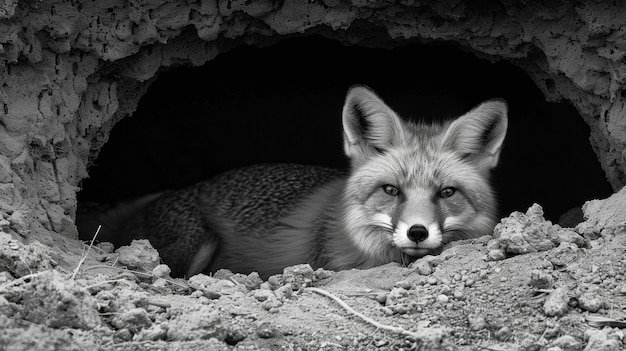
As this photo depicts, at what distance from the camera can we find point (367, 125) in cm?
545

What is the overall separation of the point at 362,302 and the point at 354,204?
5.31ft

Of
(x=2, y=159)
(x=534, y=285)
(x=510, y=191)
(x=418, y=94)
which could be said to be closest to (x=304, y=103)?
(x=418, y=94)

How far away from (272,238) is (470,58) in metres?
2.99

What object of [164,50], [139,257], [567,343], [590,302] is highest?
[164,50]

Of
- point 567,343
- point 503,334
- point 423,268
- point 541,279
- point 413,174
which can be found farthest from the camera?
point 413,174

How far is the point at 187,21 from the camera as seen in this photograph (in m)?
5.29

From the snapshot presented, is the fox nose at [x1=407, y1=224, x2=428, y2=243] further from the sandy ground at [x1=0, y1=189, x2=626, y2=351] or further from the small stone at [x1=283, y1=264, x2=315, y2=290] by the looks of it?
the small stone at [x1=283, y1=264, x2=315, y2=290]

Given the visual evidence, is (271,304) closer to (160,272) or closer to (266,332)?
(266,332)

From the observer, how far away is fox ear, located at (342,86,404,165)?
5.25 metres

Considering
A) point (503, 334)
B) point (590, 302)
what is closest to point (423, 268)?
point (503, 334)

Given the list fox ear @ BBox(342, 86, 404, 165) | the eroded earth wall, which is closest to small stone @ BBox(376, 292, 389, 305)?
fox ear @ BBox(342, 86, 404, 165)

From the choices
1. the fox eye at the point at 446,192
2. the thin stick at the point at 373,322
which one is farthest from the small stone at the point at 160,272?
the fox eye at the point at 446,192

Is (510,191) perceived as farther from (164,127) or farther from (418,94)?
(164,127)

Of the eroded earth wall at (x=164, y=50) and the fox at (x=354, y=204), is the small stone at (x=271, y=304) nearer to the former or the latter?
the fox at (x=354, y=204)
